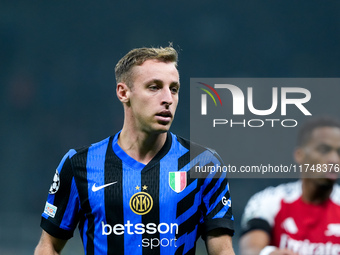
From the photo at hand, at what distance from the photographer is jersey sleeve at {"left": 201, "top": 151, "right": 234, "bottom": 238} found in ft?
10.4

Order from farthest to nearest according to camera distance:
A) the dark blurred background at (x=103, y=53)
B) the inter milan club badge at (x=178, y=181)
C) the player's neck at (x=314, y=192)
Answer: the dark blurred background at (x=103, y=53) < the inter milan club badge at (x=178, y=181) < the player's neck at (x=314, y=192)

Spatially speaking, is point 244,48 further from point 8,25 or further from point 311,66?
point 8,25

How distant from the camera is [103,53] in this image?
1177cm

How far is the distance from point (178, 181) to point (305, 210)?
3.31ft

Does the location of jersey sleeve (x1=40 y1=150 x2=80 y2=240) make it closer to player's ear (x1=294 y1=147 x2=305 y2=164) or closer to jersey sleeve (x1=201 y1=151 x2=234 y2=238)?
jersey sleeve (x1=201 y1=151 x2=234 y2=238)

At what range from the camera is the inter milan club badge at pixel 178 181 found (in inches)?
127

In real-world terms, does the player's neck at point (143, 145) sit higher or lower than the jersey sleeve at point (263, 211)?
higher

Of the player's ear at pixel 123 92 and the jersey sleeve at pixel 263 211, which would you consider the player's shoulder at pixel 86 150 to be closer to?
the player's ear at pixel 123 92

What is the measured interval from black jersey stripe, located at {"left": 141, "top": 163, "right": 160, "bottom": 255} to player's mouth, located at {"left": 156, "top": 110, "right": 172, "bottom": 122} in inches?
12.1

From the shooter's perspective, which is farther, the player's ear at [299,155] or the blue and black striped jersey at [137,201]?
the blue and black striped jersey at [137,201]

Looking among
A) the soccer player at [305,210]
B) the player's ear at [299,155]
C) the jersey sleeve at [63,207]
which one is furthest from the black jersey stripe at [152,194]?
the player's ear at [299,155]

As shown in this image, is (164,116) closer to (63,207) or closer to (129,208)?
(129,208)

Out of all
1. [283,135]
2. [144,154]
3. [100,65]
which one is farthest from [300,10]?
[144,154]

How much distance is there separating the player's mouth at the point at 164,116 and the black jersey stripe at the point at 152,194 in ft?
1.01
